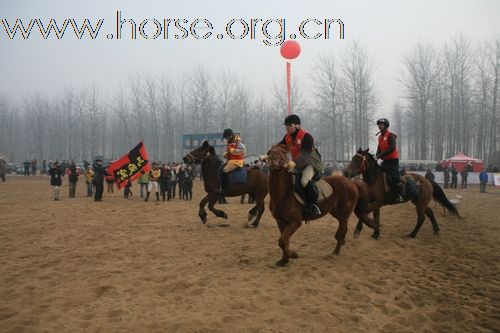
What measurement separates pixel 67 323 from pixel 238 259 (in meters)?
3.33

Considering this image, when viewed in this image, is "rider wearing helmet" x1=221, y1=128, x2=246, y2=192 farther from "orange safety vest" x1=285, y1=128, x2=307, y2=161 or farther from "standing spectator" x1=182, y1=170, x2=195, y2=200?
"standing spectator" x1=182, y1=170, x2=195, y2=200

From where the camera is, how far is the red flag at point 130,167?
18188 millimetres

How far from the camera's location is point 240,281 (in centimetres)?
566

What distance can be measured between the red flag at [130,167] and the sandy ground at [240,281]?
27.0 feet

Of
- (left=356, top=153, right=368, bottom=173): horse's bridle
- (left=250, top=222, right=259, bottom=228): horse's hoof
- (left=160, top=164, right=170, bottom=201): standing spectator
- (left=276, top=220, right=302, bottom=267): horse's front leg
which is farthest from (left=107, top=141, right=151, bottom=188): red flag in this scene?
(left=276, top=220, right=302, bottom=267): horse's front leg

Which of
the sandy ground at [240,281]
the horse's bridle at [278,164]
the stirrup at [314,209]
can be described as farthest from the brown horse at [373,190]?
the horse's bridle at [278,164]

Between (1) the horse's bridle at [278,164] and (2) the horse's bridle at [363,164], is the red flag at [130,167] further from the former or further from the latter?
(1) the horse's bridle at [278,164]

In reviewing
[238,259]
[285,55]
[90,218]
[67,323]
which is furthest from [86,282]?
[285,55]

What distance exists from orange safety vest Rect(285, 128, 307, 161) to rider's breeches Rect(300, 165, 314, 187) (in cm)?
44

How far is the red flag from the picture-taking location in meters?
18.2

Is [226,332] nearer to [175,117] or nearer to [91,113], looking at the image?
[175,117]

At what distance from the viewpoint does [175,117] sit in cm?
6088

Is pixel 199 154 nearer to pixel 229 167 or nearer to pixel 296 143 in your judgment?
pixel 229 167

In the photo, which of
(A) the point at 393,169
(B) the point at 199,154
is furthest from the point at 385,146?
(B) the point at 199,154
